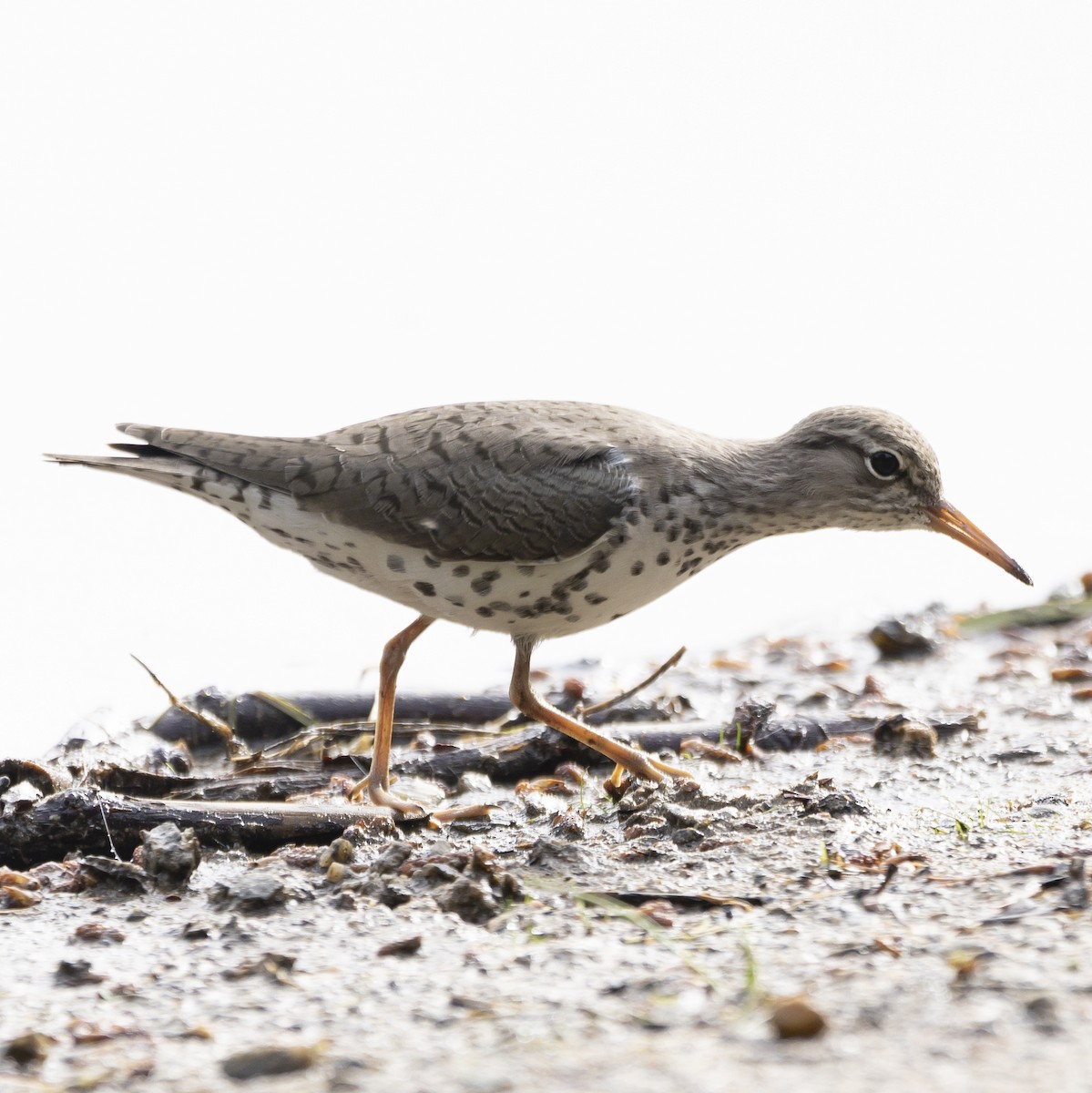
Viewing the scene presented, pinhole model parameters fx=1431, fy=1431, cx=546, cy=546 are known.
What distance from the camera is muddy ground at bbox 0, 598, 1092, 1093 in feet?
11.2

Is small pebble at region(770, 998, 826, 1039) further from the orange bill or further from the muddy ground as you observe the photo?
A: the orange bill

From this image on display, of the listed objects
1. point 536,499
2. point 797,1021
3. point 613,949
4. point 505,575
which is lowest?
point 613,949

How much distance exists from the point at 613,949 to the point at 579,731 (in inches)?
98.1

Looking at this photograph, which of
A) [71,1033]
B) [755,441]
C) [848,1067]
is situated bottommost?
[71,1033]

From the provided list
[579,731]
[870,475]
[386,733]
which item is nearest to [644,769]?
[579,731]

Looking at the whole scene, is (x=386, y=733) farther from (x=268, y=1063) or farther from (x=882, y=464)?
(x=268, y=1063)

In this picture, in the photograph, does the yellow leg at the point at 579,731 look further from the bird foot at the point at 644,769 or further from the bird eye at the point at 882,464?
the bird eye at the point at 882,464

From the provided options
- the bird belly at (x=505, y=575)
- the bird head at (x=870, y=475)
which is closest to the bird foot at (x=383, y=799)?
the bird belly at (x=505, y=575)

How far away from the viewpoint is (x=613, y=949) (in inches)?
168

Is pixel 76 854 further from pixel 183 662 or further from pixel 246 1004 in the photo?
pixel 183 662

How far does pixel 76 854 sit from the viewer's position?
5488 millimetres

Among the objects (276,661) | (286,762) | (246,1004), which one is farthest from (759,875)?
(276,661)

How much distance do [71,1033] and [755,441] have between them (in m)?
4.37

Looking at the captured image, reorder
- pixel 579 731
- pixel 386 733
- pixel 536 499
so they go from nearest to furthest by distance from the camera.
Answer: pixel 536 499 < pixel 579 731 < pixel 386 733
